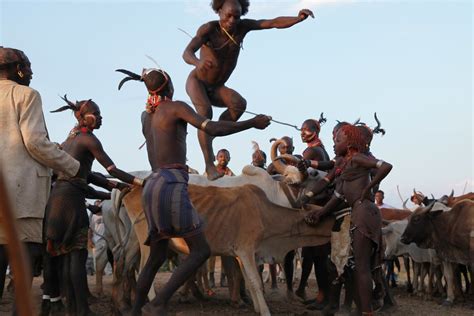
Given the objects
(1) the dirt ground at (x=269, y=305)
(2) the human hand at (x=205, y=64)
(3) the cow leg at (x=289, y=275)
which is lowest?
(1) the dirt ground at (x=269, y=305)

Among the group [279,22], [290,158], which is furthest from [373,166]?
[290,158]

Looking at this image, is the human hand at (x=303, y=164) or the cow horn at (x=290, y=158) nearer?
the human hand at (x=303, y=164)

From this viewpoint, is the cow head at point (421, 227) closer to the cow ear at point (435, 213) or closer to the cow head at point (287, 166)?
the cow ear at point (435, 213)

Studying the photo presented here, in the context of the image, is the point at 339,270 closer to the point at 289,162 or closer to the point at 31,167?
the point at 289,162

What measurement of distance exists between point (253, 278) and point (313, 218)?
98 cm

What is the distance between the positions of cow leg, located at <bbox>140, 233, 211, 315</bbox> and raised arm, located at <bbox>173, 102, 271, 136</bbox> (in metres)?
0.77

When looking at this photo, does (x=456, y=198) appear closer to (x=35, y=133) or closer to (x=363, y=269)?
(x=363, y=269)

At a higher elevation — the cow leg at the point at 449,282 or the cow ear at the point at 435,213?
the cow ear at the point at 435,213

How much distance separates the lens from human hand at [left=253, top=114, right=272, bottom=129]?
5.43 meters

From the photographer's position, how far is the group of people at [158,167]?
17.4ft

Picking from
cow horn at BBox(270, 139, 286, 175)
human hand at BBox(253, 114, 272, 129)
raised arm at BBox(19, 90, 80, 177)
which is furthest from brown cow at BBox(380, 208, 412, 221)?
raised arm at BBox(19, 90, 80, 177)

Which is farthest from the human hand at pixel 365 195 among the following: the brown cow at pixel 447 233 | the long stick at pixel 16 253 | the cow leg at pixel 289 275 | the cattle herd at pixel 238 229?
the long stick at pixel 16 253

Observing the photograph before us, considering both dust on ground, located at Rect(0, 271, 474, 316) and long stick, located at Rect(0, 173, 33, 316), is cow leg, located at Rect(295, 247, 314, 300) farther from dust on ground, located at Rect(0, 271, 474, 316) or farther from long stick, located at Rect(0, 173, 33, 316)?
long stick, located at Rect(0, 173, 33, 316)

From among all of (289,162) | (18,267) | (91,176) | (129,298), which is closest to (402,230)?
(289,162)
